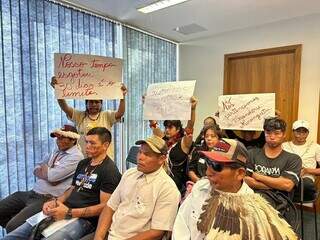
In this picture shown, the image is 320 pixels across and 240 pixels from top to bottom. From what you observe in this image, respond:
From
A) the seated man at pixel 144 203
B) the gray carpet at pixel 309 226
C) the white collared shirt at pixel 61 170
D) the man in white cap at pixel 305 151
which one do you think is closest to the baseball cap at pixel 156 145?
the seated man at pixel 144 203

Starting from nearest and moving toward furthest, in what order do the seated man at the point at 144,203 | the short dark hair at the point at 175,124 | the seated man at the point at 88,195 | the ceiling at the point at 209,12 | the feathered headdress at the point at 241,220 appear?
the feathered headdress at the point at 241,220
the seated man at the point at 144,203
the seated man at the point at 88,195
the short dark hair at the point at 175,124
the ceiling at the point at 209,12

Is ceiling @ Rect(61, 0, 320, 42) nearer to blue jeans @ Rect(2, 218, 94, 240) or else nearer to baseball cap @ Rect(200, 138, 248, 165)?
baseball cap @ Rect(200, 138, 248, 165)

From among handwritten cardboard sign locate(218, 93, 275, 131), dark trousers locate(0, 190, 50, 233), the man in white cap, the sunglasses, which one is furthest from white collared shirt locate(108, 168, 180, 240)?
the man in white cap

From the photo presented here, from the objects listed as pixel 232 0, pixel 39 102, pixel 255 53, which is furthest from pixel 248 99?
pixel 39 102

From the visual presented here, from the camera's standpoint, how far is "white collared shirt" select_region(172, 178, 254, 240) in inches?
49.6

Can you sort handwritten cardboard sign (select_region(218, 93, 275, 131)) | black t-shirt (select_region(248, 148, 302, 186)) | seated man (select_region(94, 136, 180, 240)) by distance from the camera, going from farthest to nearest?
handwritten cardboard sign (select_region(218, 93, 275, 131))
black t-shirt (select_region(248, 148, 302, 186))
seated man (select_region(94, 136, 180, 240))

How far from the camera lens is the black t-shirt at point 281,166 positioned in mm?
1811

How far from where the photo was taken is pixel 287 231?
1.08 meters

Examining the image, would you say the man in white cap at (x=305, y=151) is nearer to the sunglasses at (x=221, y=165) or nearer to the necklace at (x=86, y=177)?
the sunglasses at (x=221, y=165)

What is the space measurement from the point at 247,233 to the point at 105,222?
0.90 meters

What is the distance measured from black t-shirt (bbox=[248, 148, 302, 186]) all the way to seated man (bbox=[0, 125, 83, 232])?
1430mm

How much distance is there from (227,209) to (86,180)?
106 centimetres

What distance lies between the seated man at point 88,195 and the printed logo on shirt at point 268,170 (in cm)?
102

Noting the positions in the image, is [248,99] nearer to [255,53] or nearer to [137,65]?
[255,53]
